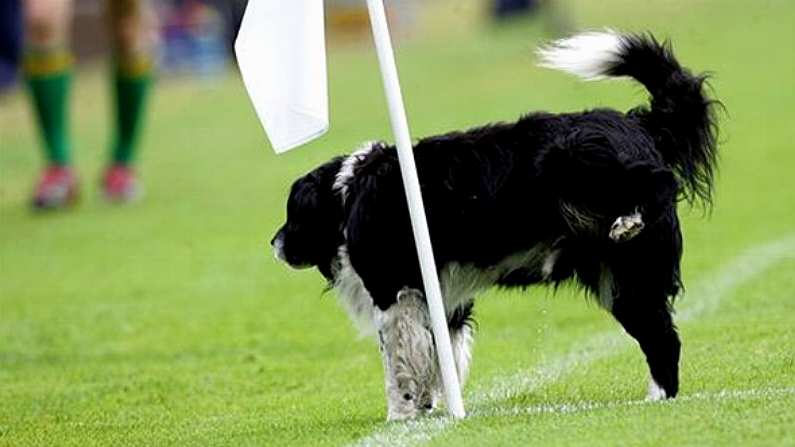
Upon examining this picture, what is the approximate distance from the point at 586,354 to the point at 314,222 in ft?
7.23

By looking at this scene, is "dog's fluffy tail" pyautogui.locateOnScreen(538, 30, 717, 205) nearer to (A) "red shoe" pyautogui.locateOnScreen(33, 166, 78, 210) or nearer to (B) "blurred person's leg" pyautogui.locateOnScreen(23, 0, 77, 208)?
(B) "blurred person's leg" pyautogui.locateOnScreen(23, 0, 77, 208)

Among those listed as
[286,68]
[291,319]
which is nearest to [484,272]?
[286,68]

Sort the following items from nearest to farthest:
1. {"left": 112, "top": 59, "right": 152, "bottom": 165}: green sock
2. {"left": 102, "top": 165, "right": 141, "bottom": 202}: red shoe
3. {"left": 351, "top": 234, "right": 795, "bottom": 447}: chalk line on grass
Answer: {"left": 351, "top": 234, "right": 795, "bottom": 447}: chalk line on grass < {"left": 112, "top": 59, "right": 152, "bottom": 165}: green sock < {"left": 102, "top": 165, "right": 141, "bottom": 202}: red shoe

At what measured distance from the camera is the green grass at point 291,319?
24.3 ft

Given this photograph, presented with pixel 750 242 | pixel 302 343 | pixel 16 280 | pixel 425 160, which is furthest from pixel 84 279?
pixel 425 160

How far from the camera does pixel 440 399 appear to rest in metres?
7.80

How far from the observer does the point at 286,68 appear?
7.14 m

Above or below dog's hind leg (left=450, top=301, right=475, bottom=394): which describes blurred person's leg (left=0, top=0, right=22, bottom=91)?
below

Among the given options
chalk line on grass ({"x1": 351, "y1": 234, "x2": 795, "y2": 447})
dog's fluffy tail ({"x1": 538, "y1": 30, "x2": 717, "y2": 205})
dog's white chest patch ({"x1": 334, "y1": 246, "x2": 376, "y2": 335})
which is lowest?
chalk line on grass ({"x1": 351, "y1": 234, "x2": 795, "y2": 447})

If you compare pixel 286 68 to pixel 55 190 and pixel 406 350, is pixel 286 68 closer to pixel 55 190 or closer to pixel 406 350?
pixel 406 350

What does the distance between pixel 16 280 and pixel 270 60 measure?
7456 millimetres

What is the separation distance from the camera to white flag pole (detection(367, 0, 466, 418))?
7.05 m

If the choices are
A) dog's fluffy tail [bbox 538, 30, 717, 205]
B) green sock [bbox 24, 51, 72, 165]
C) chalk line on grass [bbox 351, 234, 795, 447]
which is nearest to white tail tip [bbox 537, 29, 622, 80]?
dog's fluffy tail [bbox 538, 30, 717, 205]

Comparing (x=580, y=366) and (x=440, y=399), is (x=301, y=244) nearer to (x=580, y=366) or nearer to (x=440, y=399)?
(x=440, y=399)
